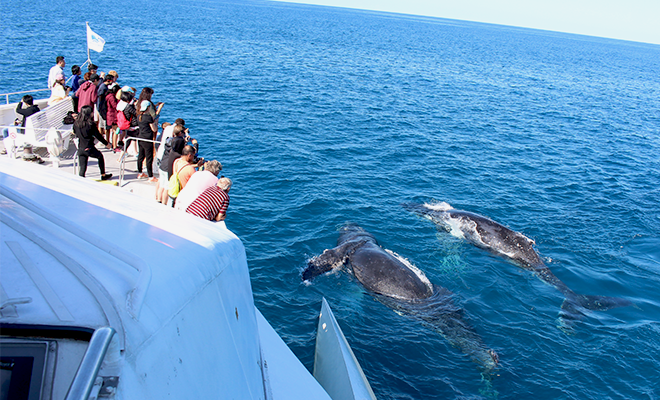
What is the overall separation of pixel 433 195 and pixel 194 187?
511 inches

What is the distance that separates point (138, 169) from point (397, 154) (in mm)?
15360

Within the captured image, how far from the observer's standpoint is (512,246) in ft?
47.5

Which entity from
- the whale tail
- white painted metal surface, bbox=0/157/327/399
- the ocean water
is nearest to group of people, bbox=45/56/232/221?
white painted metal surface, bbox=0/157/327/399

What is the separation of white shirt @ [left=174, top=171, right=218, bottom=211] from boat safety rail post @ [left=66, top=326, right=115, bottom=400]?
19.3 ft

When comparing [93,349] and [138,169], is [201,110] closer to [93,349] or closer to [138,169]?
[138,169]

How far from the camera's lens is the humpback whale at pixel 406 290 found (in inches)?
416

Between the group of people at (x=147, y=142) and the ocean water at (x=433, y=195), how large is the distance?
392 cm

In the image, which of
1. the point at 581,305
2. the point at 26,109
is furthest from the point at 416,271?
the point at 26,109

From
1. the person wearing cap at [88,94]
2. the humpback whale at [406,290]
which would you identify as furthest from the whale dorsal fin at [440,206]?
the person wearing cap at [88,94]

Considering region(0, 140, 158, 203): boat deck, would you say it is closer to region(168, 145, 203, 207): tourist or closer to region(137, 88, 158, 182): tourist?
region(137, 88, 158, 182): tourist

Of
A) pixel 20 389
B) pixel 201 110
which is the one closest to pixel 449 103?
pixel 201 110

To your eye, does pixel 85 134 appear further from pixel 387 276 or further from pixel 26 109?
pixel 387 276

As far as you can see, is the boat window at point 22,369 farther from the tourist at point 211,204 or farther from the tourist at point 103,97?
the tourist at point 103,97

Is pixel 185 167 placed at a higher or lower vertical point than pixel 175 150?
lower
